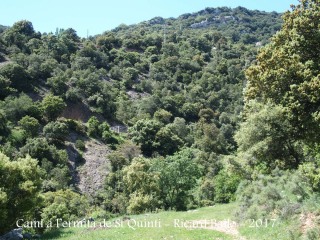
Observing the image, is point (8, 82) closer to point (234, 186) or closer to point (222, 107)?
point (234, 186)

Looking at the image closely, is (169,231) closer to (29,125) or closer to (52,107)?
(29,125)

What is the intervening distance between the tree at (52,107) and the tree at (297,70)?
182 ft

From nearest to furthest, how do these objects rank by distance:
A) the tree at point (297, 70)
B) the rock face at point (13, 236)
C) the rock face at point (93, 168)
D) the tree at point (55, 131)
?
the tree at point (297, 70) → the rock face at point (13, 236) → the rock face at point (93, 168) → the tree at point (55, 131)

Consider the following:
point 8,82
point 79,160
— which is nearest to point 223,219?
point 79,160

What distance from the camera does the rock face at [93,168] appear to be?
58250mm

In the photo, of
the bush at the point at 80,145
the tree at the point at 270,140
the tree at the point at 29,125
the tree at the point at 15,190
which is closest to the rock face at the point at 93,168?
the bush at the point at 80,145

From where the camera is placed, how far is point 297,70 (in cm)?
1619

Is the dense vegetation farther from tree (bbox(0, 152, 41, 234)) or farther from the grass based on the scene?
the grass

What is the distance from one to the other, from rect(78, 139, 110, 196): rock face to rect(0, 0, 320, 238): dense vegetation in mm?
1126

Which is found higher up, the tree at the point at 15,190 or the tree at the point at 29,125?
the tree at the point at 29,125

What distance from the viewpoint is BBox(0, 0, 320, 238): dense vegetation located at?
17.6 meters

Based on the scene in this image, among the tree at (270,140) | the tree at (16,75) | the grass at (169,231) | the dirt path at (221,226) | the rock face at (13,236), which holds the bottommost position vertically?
the dirt path at (221,226)

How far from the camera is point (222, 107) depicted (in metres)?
106

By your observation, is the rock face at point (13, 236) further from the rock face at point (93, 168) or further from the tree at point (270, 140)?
the rock face at point (93, 168)
